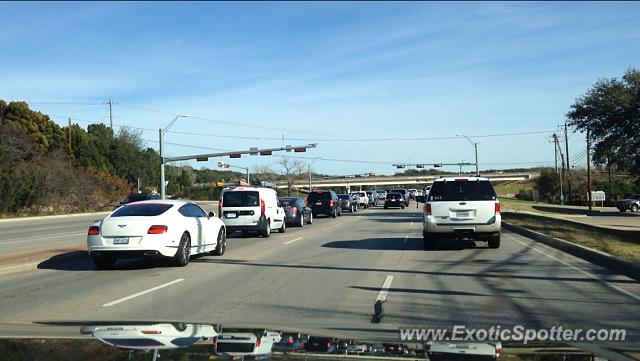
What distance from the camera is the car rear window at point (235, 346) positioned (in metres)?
5.56

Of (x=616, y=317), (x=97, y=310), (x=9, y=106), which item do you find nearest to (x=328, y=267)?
(x=97, y=310)

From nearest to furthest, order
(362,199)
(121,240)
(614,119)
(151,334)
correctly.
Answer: (151,334) < (121,240) < (614,119) < (362,199)

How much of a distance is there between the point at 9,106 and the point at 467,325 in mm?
81732

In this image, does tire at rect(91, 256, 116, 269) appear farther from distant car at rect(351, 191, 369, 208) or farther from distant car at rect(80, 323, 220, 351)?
distant car at rect(351, 191, 369, 208)

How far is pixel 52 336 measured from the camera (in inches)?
254

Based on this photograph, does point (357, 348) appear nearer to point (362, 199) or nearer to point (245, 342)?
point (245, 342)

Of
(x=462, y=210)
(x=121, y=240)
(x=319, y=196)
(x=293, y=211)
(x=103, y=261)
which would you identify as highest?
(x=319, y=196)

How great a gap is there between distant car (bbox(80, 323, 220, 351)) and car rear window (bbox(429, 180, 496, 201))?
11.9m

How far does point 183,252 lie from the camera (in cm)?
1462

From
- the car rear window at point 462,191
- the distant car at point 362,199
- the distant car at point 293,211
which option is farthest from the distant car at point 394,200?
the car rear window at point 462,191

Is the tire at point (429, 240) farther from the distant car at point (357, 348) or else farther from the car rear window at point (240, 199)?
the distant car at point (357, 348)

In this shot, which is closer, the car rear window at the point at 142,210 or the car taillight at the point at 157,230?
the car taillight at the point at 157,230

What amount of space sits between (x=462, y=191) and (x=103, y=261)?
32.1 ft

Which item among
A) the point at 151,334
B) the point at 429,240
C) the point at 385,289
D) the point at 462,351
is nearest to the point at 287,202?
the point at 429,240
